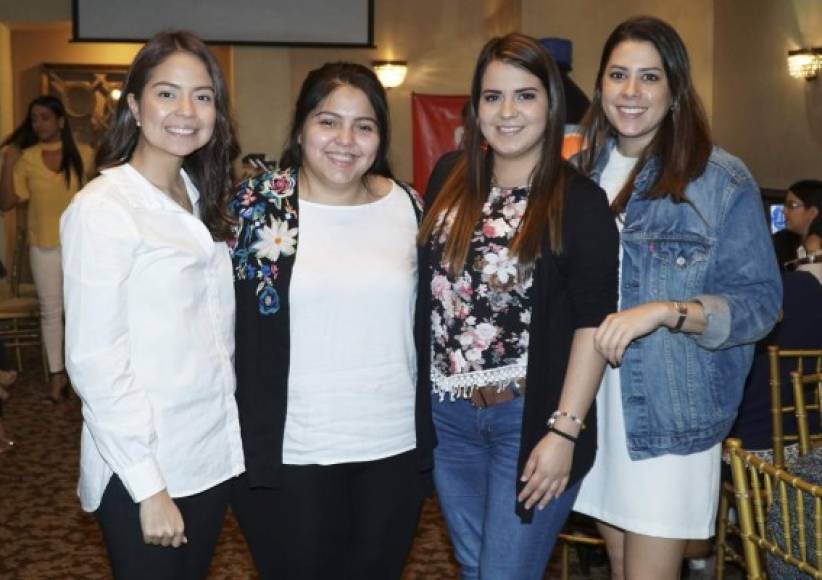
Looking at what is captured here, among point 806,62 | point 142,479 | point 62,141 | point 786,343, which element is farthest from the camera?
point 806,62

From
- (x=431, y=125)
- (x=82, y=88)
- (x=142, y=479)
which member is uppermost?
(x=82, y=88)

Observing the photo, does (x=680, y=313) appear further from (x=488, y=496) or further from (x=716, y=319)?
(x=488, y=496)

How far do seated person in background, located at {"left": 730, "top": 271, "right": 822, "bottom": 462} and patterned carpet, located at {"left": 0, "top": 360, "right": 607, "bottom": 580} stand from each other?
79 centimetres

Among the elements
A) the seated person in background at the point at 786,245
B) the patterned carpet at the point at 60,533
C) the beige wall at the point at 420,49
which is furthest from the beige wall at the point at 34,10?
the seated person in background at the point at 786,245

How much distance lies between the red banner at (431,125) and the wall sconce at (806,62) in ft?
9.93

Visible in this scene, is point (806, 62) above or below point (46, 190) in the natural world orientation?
above

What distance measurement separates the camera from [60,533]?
4414mm

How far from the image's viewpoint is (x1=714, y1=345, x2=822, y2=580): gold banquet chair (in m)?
2.78

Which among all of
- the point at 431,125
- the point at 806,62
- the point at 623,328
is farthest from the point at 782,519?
the point at 431,125

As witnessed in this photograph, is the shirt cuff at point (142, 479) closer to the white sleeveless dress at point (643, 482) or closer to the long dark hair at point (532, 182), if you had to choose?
the long dark hair at point (532, 182)

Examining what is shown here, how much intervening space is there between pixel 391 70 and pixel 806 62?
3.69m

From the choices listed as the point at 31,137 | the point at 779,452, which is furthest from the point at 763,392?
the point at 31,137

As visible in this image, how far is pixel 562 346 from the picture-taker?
7.54 ft

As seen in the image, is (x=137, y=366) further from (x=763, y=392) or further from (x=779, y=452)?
(x=763, y=392)
